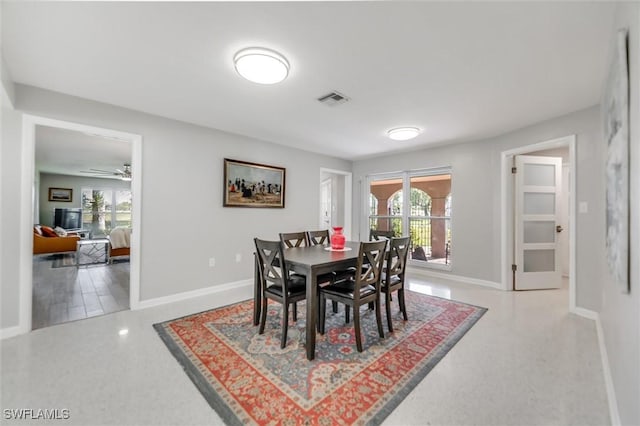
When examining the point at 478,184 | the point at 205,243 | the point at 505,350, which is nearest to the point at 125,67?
the point at 205,243

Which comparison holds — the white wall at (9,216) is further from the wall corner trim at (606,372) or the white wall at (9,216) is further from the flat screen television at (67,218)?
the flat screen television at (67,218)

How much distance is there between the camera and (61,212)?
792 cm

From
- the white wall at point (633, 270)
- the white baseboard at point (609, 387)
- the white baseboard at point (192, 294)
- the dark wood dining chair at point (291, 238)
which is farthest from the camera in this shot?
the dark wood dining chair at point (291, 238)

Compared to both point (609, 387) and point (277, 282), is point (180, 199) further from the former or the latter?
point (609, 387)

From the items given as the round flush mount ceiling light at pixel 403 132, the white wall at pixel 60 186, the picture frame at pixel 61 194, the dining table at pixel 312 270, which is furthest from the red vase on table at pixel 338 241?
the picture frame at pixel 61 194

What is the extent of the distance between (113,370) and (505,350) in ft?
9.86

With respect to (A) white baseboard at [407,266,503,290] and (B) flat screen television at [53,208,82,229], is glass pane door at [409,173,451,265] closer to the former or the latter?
(A) white baseboard at [407,266,503,290]

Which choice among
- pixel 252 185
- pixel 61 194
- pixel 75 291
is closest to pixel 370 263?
pixel 252 185

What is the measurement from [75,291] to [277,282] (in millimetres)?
3329

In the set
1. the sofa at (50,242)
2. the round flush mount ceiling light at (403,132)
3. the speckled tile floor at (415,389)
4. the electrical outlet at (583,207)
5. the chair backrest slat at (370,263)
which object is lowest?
the speckled tile floor at (415,389)

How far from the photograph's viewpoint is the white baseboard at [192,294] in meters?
3.07

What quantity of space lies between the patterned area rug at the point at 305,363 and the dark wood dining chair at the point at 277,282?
0.89 feet

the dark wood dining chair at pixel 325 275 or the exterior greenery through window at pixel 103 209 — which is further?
the exterior greenery through window at pixel 103 209

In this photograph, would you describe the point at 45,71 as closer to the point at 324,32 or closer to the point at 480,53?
the point at 324,32
